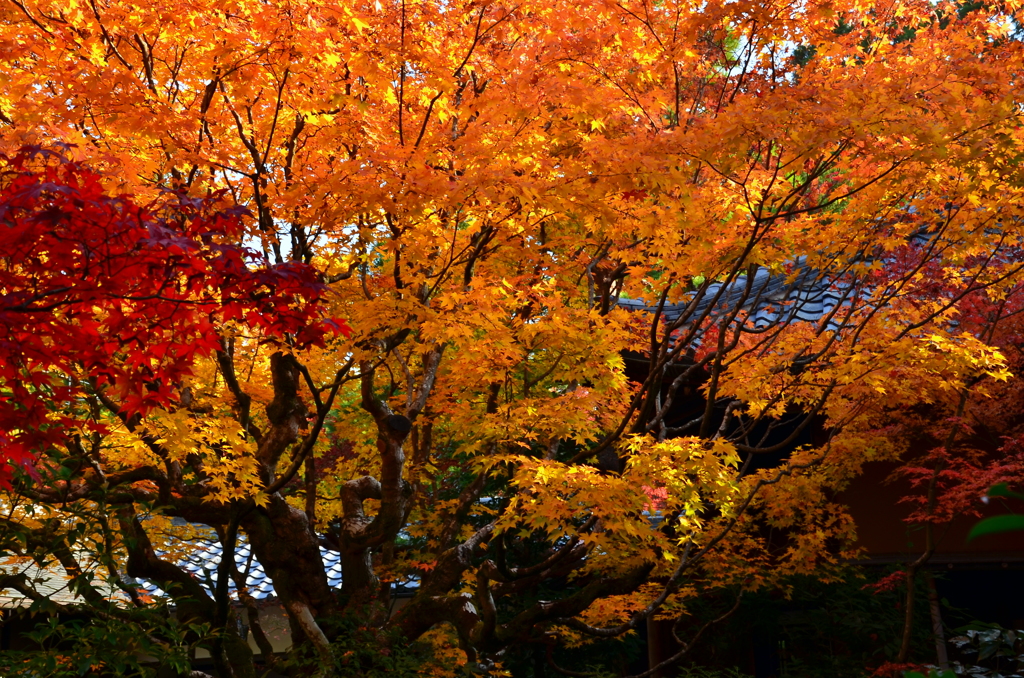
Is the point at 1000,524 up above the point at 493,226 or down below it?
below

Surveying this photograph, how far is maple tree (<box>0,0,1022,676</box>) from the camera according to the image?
6.09m

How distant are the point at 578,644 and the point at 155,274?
310 inches

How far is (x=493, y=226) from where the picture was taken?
Result: 303 inches

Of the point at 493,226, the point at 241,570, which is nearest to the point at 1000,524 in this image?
the point at 493,226

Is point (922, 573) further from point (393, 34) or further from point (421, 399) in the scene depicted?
point (393, 34)

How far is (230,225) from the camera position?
16.5 feet

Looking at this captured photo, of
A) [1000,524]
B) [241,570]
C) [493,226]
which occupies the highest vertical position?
[493,226]

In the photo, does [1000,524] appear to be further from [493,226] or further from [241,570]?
[241,570]

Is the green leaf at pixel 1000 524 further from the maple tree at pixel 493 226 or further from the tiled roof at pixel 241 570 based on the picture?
the tiled roof at pixel 241 570

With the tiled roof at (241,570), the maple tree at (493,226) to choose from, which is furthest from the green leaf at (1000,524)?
the tiled roof at (241,570)

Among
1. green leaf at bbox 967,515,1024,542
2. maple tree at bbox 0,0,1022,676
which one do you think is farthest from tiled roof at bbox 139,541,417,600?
green leaf at bbox 967,515,1024,542

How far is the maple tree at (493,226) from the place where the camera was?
6090 millimetres

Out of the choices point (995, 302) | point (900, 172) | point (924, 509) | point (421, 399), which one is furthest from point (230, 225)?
point (924, 509)

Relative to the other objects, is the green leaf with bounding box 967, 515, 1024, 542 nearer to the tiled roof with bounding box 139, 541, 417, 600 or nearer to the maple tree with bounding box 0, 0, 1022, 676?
the maple tree with bounding box 0, 0, 1022, 676
